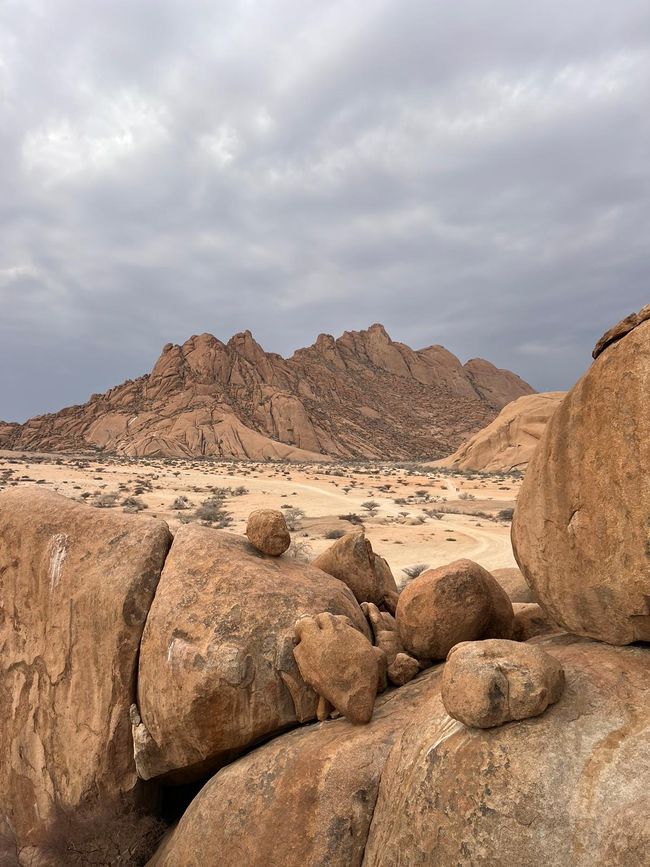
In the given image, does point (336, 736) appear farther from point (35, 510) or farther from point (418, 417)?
point (418, 417)

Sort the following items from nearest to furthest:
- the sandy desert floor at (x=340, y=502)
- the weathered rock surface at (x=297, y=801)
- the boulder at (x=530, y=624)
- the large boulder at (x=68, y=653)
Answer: the weathered rock surface at (x=297, y=801)
the large boulder at (x=68, y=653)
the boulder at (x=530, y=624)
the sandy desert floor at (x=340, y=502)

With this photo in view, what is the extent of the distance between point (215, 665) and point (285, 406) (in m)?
92.4

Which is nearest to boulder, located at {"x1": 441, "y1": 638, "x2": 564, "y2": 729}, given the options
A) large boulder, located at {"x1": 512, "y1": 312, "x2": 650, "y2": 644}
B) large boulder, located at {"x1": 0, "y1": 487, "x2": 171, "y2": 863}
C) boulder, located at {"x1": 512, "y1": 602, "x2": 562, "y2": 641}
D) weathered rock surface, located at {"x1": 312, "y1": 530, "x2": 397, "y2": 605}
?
large boulder, located at {"x1": 512, "y1": 312, "x2": 650, "y2": 644}

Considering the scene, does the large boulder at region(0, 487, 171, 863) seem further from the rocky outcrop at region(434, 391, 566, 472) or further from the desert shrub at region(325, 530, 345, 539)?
the rocky outcrop at region(434, 391, 566, 472)

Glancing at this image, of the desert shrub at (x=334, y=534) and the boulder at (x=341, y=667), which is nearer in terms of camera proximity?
the boulder at (x=341, y=667)

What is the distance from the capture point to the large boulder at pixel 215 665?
4500 millimetres

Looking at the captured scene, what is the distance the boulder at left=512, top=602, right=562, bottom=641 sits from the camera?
5453 millimetres

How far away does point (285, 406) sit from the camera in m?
96.4

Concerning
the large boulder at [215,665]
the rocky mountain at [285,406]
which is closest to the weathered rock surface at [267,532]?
the large boulder at [215,665]

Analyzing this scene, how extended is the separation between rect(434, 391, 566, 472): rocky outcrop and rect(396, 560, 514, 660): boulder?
51951 mm

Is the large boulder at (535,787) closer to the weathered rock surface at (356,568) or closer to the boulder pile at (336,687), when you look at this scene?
the boulder pile at (336,687)

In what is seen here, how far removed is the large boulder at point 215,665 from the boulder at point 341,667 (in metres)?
0.23

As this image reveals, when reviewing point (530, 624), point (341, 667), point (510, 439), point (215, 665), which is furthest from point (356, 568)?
point (510, 439)

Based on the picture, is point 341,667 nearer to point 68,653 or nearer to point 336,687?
point 336,687
